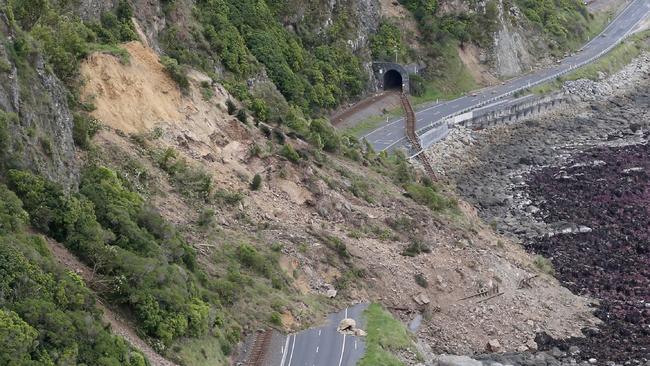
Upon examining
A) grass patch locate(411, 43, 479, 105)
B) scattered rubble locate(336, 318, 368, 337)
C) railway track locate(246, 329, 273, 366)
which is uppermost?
grass patch locate(411, 43, 479, 105)

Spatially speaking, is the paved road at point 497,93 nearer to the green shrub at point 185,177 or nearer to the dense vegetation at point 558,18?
the dense vegetation at point 558,18

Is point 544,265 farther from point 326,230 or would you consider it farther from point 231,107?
point 231,107

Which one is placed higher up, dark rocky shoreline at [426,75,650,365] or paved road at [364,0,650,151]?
paved road at [364,0,650,151]

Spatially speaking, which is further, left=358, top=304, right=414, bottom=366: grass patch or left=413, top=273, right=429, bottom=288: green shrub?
left=413, top=273, right=429, bottom=288: green shrub

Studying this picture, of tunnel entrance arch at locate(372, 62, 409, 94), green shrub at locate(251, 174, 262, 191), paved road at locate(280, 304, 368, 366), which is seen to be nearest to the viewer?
paved road at locate(280, 304, 368, 366)

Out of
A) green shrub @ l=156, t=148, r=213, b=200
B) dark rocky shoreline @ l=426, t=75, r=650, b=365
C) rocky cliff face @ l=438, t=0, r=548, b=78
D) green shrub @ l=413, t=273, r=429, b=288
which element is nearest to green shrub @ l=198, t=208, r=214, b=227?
green shrub @ l=156, t=148, r=213, b=200

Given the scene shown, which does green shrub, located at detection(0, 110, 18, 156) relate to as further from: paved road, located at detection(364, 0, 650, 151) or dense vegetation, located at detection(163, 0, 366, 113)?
paved road, located at detection(364, 0, 650, 151)

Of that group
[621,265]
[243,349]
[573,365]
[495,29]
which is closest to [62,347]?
[243,349]

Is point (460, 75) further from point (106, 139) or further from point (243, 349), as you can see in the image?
point (243, 349)

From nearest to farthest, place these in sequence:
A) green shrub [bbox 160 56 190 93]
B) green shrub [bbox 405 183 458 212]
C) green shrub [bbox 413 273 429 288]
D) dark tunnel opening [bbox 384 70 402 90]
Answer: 1. green shrub [bbox 413 273 429 288]
2. green shrub [bbox 160 56 190 93]
3. green shrub [bbox 405 183 458 212]
4. dark tunnel opening [bbox 384 70 402 90]
